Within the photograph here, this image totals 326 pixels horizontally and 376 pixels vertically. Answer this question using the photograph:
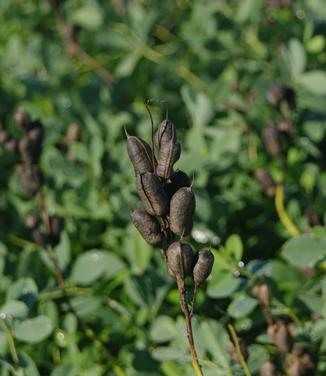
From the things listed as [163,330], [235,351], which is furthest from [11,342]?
[235,351]

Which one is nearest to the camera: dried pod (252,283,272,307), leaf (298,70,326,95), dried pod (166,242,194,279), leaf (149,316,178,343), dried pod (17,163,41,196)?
dried pod (166,242,194,279)

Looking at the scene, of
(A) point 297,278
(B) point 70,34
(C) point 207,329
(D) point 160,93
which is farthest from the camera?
(B) point 70,34

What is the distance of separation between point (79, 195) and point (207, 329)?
695 mm

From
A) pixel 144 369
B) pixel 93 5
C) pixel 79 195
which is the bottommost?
pixel 144 369

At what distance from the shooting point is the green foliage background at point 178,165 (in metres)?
1.67

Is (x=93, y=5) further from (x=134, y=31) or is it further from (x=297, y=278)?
(x=297, y=278)

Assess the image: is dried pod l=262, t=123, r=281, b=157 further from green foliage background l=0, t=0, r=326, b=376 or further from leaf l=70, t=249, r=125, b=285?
leaf l=70, t=249, r=125, b=285

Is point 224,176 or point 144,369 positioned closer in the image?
point 144,369

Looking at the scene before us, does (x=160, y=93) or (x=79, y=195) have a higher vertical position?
(x=160, y=93)

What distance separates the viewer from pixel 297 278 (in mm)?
1830

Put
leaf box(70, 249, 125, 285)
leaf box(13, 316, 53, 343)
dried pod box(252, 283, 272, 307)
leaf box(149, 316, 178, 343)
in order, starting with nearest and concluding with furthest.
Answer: dried pod box(252, 283, 272, 307)
leaf box(13, 316, 53, 343)
leaf box(149, 316, 178, 343)
leaf box(70, 249, 125, 285)

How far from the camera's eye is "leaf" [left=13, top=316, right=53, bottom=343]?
1.61 m

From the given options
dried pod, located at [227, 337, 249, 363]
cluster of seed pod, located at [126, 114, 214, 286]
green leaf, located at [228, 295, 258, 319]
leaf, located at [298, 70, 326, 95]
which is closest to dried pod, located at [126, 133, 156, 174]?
cluster of seed pod, located at [126, 114, 214, 286]

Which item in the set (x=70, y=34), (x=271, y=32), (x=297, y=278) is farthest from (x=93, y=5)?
(x=297, y=278)
